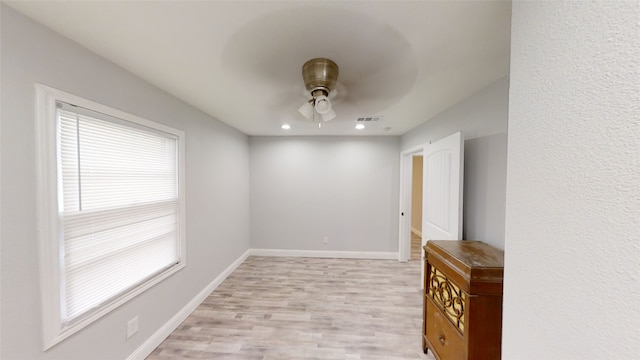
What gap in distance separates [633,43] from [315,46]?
119 centimetres

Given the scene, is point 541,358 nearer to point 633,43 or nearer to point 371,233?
point 633,43

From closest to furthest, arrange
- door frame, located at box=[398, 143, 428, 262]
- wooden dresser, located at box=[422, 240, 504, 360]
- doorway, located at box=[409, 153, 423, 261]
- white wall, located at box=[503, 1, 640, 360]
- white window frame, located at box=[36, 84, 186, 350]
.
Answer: white wall, located at box=[503, 1, 640, 360] → white window frame, located at box=[36, 84, 186, 350] → wooden dresser, located at box=[422, 240, 504, 360] → door frame, located at box=[398, 143, 428, 262] → doorway, located at box=[409, 153, 423, 261]

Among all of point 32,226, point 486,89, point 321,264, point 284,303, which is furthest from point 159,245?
point 486,89

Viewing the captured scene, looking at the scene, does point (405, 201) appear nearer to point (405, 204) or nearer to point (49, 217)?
point (405, 204)

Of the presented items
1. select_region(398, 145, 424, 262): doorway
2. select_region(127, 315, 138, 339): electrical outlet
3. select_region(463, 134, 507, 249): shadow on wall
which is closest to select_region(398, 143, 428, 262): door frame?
select_region(398, 145, 424, 262): doorway

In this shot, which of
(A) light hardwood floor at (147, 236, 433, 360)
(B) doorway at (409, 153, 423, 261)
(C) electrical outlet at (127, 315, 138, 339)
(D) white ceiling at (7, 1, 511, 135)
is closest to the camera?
(D) white ceiling at (7, 1, 511, 135)

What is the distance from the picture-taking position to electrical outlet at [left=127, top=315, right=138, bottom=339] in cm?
172

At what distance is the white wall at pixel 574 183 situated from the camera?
1.67 ft

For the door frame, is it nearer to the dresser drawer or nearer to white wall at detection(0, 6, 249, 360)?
the dresser drawer

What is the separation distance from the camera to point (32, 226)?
117cm

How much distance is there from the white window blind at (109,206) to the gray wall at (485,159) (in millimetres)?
2827

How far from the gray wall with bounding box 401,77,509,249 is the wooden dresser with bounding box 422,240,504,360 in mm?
197

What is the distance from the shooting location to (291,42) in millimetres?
1289

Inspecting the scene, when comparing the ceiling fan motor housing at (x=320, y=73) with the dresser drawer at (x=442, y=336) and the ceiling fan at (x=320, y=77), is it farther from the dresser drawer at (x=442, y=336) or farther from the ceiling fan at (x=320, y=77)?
the dresser drawer at (x=442, y=336)
